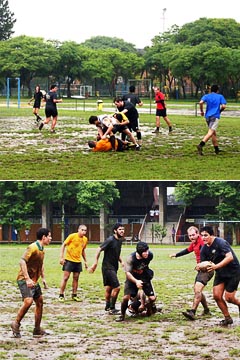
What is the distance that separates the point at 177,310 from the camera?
10.9m

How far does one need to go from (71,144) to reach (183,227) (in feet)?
67.5

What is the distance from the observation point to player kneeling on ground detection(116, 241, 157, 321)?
9781 millimetres

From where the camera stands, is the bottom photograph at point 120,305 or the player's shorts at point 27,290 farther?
the player's shorts at point 27,290

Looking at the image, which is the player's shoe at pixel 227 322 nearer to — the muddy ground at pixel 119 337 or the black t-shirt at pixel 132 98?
the muddy ground at pixel 119 337

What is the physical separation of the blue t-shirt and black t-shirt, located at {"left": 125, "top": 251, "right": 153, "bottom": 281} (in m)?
6.86

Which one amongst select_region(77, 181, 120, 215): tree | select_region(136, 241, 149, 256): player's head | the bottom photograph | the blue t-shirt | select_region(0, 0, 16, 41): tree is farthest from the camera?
select_region(0, 0, 16, 41): tree

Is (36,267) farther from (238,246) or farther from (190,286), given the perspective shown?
(238,246)

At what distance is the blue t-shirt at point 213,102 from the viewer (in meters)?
16.0

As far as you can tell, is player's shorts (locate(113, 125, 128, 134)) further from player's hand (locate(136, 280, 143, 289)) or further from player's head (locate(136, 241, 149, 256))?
player's hand (locate(136, 280, 143, 289))

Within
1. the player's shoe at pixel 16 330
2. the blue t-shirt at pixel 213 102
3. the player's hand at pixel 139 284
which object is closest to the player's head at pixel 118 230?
the player's hand at pixel 139 284

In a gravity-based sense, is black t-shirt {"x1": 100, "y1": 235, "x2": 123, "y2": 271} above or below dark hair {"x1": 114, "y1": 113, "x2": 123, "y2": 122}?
below

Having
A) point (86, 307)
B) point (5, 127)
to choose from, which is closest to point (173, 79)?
point (5, 127)

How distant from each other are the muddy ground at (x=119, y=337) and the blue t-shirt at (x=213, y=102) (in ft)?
20.2

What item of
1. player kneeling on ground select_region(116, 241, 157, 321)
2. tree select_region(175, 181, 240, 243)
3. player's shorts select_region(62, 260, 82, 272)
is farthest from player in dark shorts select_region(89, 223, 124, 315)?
tree select_region(175, 181, 240, 243)
